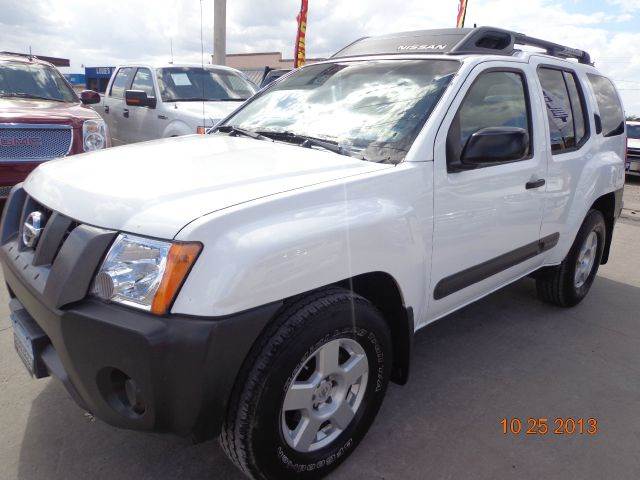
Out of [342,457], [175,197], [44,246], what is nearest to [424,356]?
[342,457]

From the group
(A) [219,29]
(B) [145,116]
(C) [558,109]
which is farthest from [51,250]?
(A) [219,29]

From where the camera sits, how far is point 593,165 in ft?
12.3

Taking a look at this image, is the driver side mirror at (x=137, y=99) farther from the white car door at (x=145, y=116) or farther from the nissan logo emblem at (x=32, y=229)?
the nissan logo emblem at (x=32, y=229)

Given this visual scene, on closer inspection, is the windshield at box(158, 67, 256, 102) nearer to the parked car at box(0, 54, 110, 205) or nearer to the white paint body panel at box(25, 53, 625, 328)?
the parked car at box(0, 54, 110, 205)

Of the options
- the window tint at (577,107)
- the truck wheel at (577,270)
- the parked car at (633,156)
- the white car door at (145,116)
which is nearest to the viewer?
the window tint at (577,107)

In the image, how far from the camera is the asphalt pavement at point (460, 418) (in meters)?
2.24

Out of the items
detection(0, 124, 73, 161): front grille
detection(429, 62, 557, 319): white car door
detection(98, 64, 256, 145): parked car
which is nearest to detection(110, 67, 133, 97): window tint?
detection(98, 64, 256, 145): parked car

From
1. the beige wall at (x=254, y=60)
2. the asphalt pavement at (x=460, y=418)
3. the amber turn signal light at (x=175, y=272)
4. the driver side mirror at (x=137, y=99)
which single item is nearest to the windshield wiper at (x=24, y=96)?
the driver side mirror at (x=137, y=99)

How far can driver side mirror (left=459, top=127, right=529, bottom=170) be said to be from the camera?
2.43 m

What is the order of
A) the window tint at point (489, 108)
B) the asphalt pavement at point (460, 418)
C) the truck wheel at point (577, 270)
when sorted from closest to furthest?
the asphalt pavement at point (460, 418)
the window tint at point (489, 108)
the truck wheel at point (577, 270)

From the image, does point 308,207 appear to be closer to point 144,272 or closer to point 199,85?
point 144,272

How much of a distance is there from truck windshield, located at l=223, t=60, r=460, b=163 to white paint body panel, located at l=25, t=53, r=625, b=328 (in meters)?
0.10

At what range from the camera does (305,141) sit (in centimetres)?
258

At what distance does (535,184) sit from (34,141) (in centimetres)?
484
